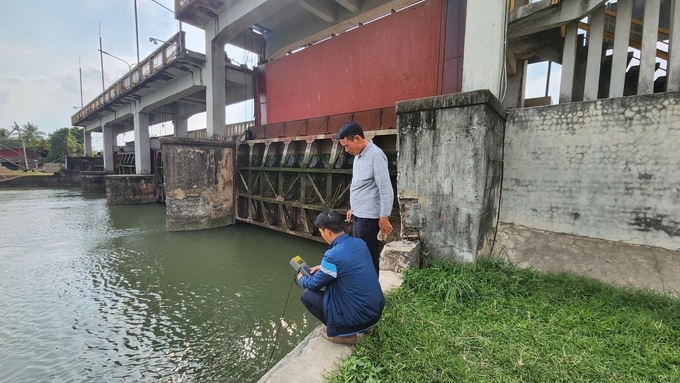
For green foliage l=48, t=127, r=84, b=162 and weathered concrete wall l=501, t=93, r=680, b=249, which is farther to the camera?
green foliage l=48, t=127, r=84, b=162

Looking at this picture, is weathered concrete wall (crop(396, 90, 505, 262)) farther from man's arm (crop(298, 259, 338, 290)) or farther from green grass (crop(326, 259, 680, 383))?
man's arm (crop(298, 259, 338, 290))

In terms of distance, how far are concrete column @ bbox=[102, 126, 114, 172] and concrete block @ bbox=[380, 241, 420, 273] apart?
27.4 meters

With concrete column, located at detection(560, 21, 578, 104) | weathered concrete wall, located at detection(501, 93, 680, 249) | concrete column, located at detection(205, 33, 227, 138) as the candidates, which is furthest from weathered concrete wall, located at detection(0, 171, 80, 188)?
concrete column, located at detection(560, 21, 578, 104)

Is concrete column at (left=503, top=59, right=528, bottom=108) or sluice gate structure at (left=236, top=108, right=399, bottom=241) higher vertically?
concrete column at (left=503, top=59, right=528, bottom=108)

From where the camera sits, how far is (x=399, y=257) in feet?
10.6

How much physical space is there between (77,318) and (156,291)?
1055mm

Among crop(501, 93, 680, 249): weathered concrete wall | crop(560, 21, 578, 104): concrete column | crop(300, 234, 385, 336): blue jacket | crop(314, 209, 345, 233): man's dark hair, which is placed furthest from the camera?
crop(560, 21, 578, 104): concrete column

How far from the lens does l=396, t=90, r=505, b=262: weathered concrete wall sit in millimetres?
3213

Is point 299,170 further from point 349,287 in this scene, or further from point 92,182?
point 92,182

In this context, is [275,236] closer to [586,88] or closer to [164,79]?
[586,88]

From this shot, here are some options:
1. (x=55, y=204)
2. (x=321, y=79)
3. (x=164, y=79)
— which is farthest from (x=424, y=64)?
(x=55, y=204)

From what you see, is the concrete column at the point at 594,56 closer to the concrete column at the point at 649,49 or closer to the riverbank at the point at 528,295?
the concrete column at the point at 649,49

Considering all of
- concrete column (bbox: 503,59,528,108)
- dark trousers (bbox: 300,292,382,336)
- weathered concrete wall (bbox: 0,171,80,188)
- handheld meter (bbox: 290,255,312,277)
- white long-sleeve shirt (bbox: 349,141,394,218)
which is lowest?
weathered concrete wall (bbox: 0,171,80,188)

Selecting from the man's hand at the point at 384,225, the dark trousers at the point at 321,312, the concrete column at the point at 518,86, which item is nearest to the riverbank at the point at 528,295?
the dark trousers at the point at 321,312
